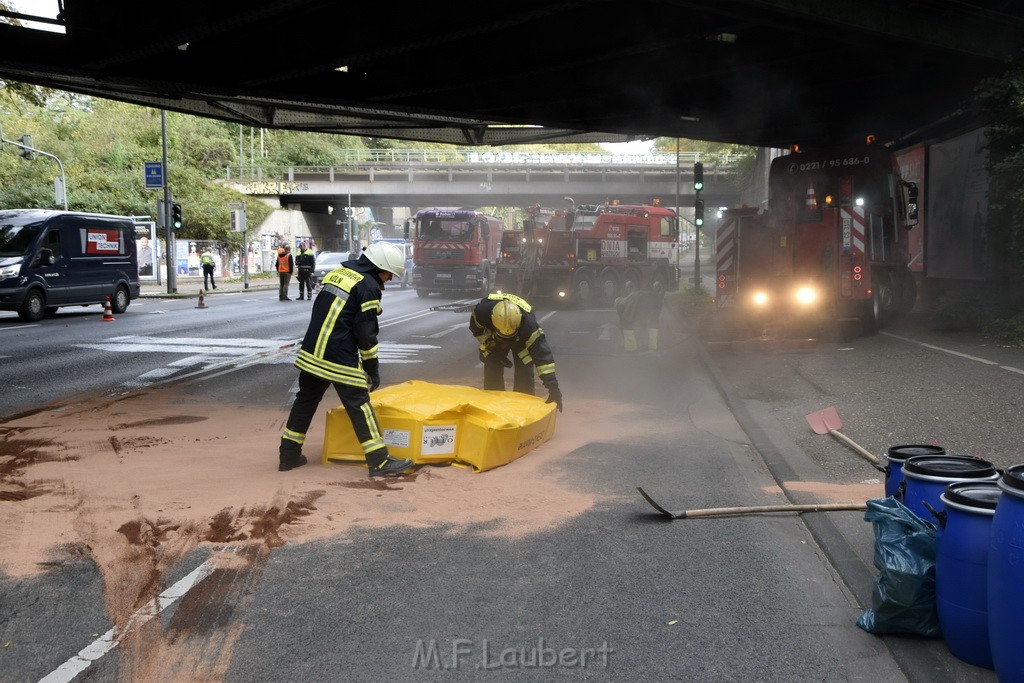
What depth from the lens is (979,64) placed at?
1466 cm

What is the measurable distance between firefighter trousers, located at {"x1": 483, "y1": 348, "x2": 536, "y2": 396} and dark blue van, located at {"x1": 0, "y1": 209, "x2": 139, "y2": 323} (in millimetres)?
15498

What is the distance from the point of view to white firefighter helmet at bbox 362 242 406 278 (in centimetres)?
655

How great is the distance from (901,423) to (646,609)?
17.4ft

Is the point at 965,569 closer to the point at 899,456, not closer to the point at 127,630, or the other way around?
the point at 899,456

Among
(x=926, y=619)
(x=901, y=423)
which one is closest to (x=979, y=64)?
(x=901, y=423)

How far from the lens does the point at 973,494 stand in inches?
→ 138

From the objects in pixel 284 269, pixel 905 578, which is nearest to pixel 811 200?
pixel 905 578

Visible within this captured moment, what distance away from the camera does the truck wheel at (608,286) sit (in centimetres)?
2780

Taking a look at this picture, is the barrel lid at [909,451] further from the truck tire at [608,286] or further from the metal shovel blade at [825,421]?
the truck tire at [608,286]

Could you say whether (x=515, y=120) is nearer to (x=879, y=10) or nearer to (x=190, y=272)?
(x=879, y=10)

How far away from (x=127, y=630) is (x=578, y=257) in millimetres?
23861

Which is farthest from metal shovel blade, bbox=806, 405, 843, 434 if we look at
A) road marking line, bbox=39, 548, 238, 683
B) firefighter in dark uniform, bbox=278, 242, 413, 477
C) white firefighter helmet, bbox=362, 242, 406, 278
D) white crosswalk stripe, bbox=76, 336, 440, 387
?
white crosswalk stripe, bbox=76, 336, 440, 387

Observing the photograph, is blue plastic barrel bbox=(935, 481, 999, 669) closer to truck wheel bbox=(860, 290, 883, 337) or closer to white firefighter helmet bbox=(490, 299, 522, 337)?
white firefighter helmet bbox=(490, 299, 522, 337)

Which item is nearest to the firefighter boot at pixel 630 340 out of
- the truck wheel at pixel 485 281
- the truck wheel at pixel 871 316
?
the truck wheel at pixel 871 316
